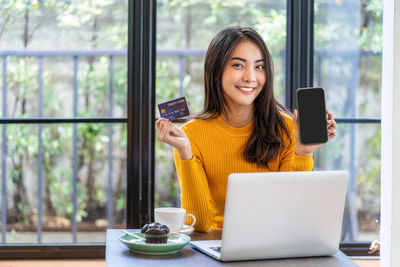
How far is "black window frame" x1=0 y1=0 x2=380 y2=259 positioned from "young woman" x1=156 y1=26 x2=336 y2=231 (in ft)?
2.21

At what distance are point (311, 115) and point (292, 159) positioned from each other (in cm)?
47

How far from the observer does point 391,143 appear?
2279 millimetres

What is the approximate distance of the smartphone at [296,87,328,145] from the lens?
56.9 inches

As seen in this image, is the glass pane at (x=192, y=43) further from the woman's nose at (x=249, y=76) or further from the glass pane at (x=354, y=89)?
the woman's nose at (x=249, y=76)

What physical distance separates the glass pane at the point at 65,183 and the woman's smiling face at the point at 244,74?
92 cm

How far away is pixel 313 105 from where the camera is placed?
1448 millimetres

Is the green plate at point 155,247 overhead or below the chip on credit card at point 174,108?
below

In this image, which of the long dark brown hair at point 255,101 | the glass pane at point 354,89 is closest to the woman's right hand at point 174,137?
the long dark brown hair at point 255,101

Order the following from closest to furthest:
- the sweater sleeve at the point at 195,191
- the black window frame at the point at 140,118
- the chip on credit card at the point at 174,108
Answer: the chip on credit card at the point at 174,108 → the sweater sleeve at the point at 195,191 → the black window frame at the point at 140,118

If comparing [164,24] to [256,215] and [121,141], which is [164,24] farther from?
[256,215]

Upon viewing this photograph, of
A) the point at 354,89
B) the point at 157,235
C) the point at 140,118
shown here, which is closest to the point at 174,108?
the point at 157,235

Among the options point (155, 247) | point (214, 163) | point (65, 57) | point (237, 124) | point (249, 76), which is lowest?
point (155, 247)

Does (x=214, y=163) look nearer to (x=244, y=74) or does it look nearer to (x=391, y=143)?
(x=244, y=74)

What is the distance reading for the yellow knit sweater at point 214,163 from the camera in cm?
182
